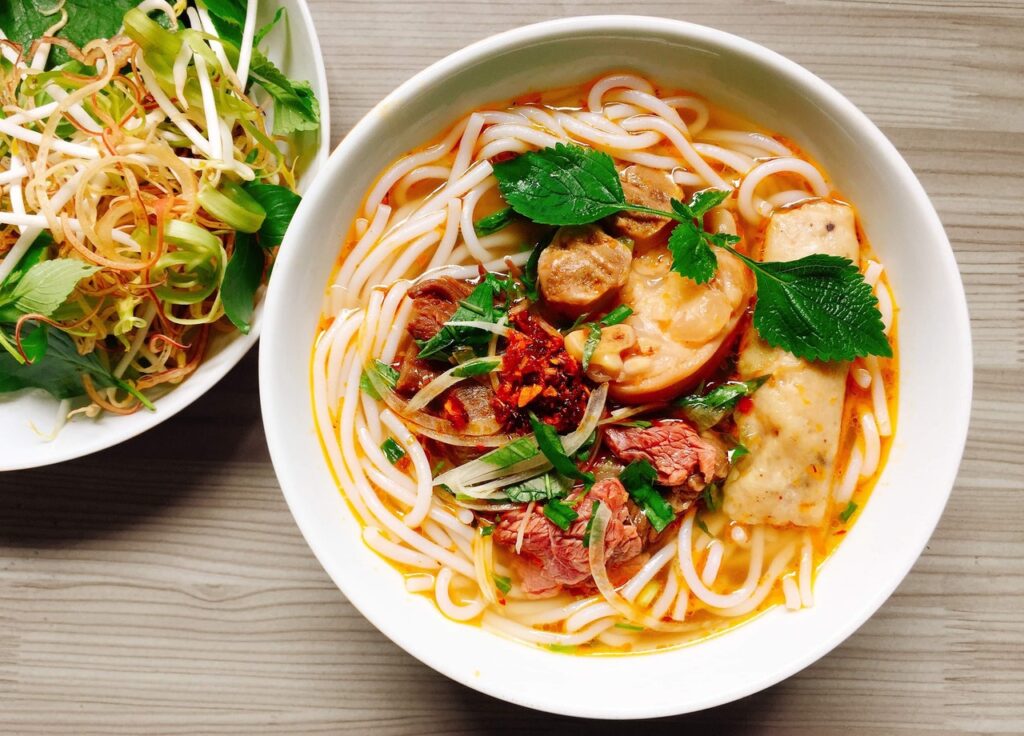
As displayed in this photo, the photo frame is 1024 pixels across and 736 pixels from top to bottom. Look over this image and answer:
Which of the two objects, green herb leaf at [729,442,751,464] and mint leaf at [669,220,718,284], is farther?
green herb leaf at [729,442,751,464]

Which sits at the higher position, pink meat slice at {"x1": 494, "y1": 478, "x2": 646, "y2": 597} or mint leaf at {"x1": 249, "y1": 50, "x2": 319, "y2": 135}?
mint leaf at {"x1": 249, "y1": 50, "x2": 319, "y2": 135}

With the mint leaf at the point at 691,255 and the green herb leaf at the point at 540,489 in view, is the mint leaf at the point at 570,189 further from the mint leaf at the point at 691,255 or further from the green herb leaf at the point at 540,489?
the green herb leaf at the point at 540,489

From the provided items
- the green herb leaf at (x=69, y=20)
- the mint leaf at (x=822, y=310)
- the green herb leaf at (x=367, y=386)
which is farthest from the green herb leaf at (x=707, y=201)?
the green herb leaf at (x=69, y=20)

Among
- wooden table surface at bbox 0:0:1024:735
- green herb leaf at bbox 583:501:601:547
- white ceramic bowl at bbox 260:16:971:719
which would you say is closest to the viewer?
white ceramic bowl at bbox 260:16:971:719

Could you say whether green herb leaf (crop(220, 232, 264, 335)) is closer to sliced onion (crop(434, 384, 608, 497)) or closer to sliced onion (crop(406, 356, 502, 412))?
sliced onion (crop(406, 356, 502, 412))

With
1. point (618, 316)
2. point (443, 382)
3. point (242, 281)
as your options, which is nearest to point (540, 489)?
point (443, 382)

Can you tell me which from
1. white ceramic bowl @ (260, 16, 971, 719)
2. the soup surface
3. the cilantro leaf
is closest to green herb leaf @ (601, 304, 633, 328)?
the soup surface

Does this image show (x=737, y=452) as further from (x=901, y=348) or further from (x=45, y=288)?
(x=45, y=288)
